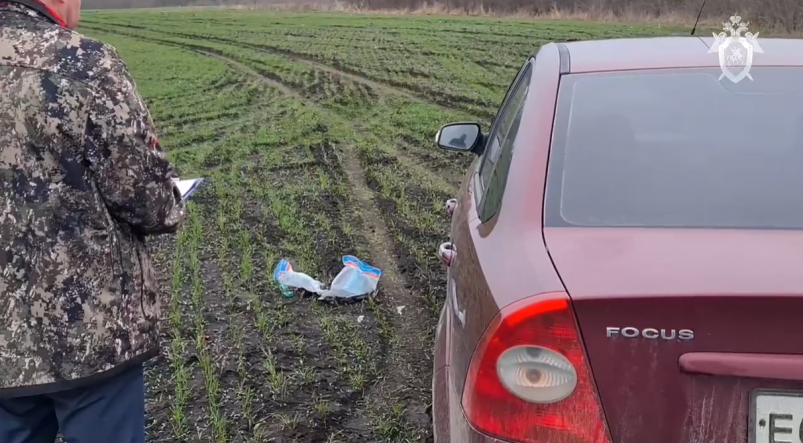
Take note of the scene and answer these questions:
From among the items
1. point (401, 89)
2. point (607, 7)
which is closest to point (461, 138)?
point (401, 89)

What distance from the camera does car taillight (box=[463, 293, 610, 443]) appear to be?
1.63m

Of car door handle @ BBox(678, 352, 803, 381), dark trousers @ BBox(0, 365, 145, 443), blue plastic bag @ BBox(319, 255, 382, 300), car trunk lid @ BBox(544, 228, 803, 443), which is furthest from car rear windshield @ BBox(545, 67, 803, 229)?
blue plastic bag @ BBox(319, 255, 382, 300)

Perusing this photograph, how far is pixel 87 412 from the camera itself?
2.23 m

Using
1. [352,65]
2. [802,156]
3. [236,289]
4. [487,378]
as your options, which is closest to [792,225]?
[802,156]

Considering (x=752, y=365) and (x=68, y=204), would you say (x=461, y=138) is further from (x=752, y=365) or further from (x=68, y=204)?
(x=752, y=365)

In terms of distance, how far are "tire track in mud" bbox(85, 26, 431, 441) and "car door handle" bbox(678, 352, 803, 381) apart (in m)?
2.06

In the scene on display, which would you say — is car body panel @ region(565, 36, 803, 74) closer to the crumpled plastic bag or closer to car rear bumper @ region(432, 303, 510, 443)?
car rear bumper @ region(432, 303, 510, 443)

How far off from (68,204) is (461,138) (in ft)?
6.74

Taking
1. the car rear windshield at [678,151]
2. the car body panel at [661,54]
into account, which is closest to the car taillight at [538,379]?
the car rear windshield at [678,151]

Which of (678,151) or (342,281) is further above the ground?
(678,151)

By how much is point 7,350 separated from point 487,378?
1232 millimetres

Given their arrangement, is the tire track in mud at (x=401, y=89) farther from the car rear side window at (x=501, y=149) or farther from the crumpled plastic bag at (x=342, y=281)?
the car rear side window at (x=501, y=149)

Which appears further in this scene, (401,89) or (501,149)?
(401,89)

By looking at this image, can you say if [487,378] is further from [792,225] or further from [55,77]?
[55,77]
